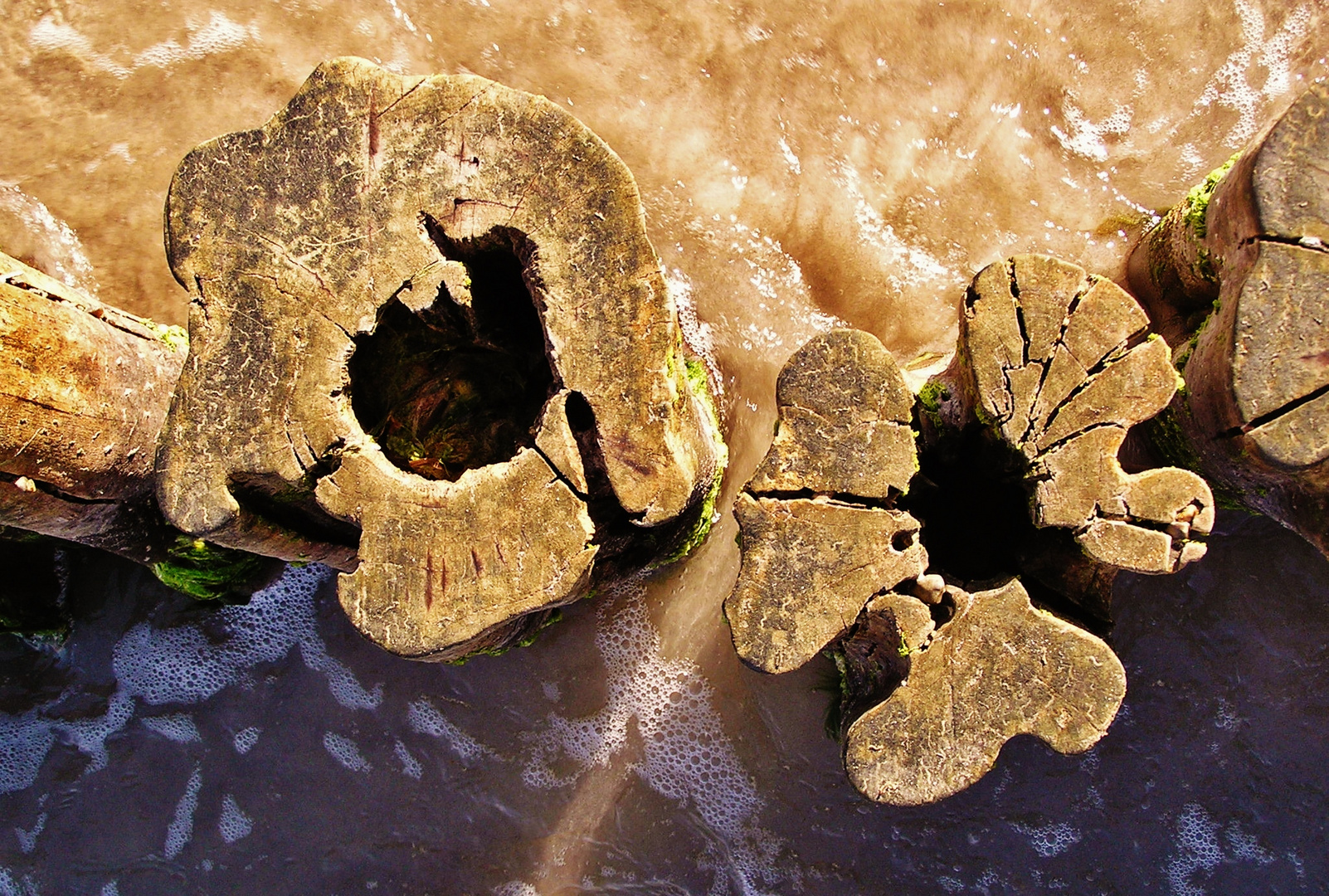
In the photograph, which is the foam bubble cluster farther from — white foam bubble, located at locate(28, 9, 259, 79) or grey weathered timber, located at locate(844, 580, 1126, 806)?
grey weathered timber, located at locate(844, 580, 1126, 806)

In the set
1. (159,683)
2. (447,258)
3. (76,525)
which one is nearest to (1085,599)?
(447,258)

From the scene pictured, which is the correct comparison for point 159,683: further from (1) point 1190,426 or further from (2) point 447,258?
(1) point 1190,426

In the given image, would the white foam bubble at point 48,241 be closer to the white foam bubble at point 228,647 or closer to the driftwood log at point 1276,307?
the white foam bubble at point 228,647

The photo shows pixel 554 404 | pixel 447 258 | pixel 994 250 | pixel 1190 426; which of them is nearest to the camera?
pixel 554 404

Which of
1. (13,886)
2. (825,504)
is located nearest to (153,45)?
(825,504)

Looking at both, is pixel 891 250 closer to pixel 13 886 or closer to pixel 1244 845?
pixel 1244 845

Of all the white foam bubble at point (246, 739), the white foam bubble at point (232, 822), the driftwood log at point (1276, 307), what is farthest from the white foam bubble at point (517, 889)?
the driftwood log at point (1276, 307)
